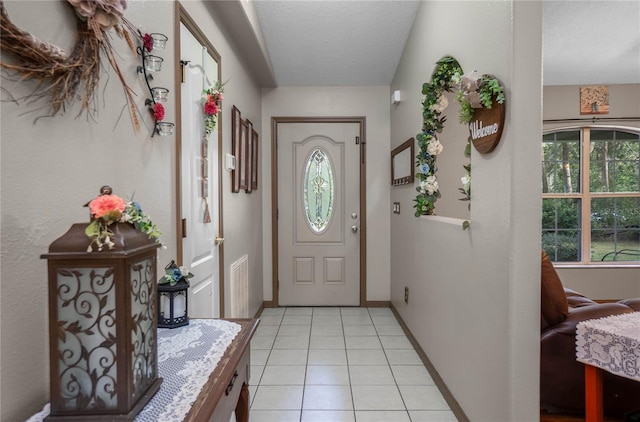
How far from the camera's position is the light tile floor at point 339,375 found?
2.04 metres

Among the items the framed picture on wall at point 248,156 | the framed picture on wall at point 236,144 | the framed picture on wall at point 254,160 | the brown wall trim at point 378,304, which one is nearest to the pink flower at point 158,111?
the framed picture on wall at point 236,144

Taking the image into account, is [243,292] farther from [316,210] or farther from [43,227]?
[43,227]

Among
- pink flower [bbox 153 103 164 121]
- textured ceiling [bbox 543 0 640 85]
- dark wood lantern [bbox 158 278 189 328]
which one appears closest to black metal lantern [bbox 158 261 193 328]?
dark wood lantern [bbox 158 278 189 328]

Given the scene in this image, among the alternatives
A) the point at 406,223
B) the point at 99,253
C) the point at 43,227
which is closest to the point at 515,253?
the point at 99,253

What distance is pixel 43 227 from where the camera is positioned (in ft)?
2.76

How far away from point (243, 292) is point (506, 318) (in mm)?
2163

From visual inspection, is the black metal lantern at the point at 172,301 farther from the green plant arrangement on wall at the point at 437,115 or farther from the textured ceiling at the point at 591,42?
the textured ceiling at the point at 591,42

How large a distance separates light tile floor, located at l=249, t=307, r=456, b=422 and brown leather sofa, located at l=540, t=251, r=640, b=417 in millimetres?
593

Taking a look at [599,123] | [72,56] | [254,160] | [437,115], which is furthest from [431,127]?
[599,123]

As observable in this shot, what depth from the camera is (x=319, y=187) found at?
4164mm

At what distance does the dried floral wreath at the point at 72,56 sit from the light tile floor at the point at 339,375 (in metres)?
1.85

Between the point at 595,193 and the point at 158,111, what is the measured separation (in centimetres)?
495

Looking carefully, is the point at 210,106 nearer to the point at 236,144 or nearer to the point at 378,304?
the point at 236,144

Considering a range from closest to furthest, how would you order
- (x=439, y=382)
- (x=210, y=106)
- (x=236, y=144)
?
1. (x=210, y=106)
2. (x=439, y=382)
3. (x=236, y=144)
